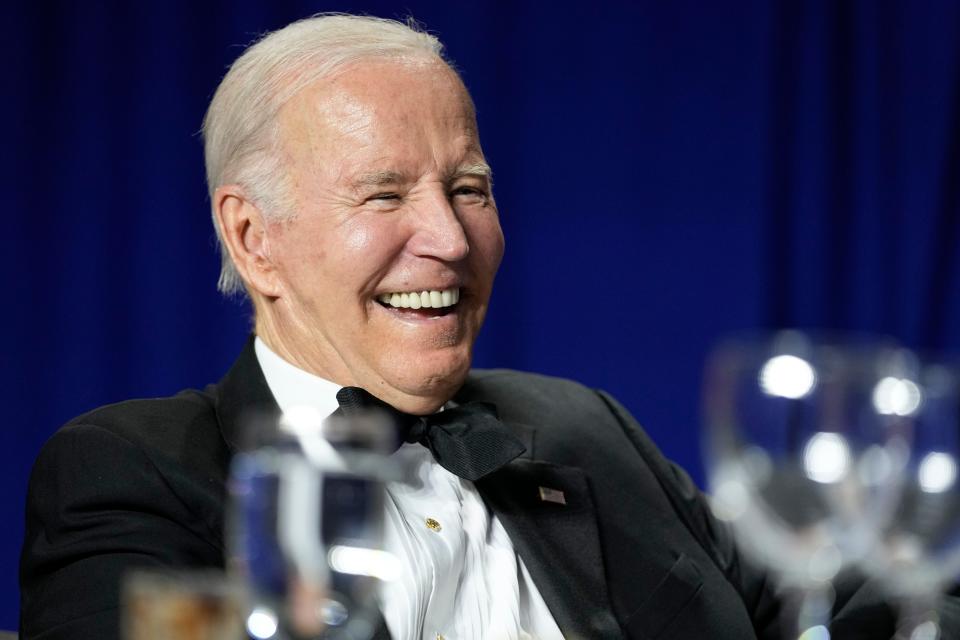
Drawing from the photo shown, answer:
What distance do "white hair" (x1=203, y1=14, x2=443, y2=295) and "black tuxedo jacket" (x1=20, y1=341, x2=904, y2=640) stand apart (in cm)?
25

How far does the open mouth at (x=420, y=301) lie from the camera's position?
181 cm

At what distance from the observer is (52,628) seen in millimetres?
1398

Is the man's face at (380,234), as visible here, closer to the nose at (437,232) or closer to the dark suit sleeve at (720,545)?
the nose at (437,232)

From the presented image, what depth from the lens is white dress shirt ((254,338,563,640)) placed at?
1634mm

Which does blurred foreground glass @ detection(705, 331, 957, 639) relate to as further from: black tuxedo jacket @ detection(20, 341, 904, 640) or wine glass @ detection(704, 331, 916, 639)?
black tuxedo jacket @ detection(20, 341, 904, 640)

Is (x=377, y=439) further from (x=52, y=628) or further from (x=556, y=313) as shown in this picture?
(x=556, y=313)

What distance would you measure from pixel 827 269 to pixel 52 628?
9.44 feet

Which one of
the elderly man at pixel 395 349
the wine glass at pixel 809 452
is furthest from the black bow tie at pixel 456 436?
the wine glass at pixel 809 452

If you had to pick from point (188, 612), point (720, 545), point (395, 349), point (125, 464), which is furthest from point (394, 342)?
point (188, 612)

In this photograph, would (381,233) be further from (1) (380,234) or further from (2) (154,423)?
(2) (154,423)

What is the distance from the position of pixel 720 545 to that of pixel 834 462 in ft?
3.27

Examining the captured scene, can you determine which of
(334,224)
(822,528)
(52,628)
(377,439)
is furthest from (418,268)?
(377,439)

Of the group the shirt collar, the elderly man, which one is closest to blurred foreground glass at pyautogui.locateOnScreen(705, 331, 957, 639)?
the elderly man

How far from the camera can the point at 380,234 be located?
5.83 feet
